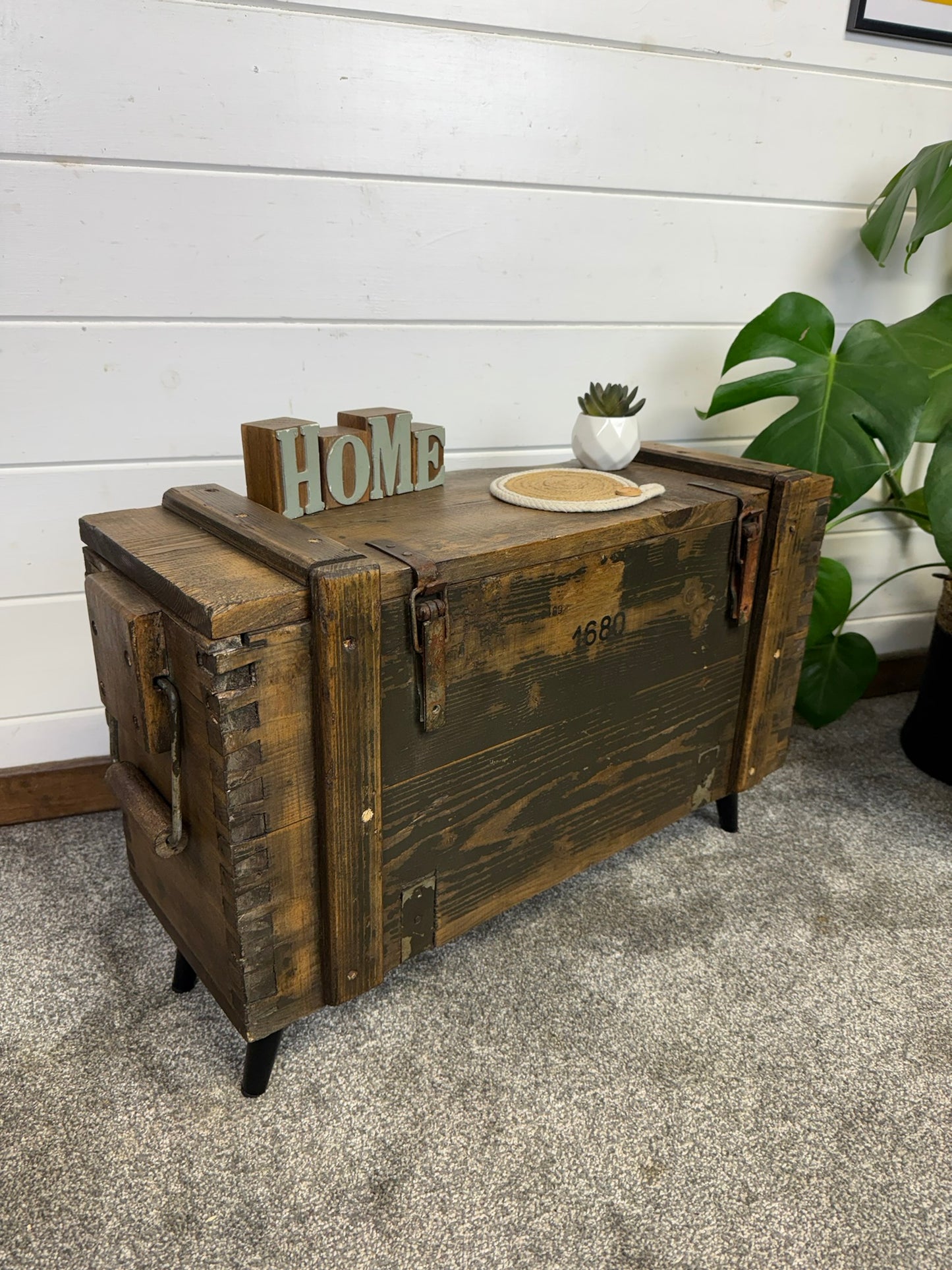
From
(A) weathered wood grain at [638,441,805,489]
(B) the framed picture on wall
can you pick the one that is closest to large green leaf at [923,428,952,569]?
(A) weathered wood grain at [638,441,805,489]

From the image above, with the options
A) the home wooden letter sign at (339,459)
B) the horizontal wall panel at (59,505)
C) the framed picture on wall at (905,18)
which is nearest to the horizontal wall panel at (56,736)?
the horizontal wall panel at (59,505)

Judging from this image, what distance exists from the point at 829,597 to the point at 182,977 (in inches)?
49.3

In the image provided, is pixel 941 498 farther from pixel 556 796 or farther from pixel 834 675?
pixel 556 796

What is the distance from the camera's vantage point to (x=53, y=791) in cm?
149

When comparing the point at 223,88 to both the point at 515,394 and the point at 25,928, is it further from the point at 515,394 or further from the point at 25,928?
the point at 25,928

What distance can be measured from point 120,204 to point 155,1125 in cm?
119

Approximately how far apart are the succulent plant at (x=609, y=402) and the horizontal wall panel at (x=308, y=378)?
0.74ft

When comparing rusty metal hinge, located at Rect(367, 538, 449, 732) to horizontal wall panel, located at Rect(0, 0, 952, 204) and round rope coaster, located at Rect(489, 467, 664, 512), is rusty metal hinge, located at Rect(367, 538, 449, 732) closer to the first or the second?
round rope coaster, located at Rect(489, 467, 664, 512)

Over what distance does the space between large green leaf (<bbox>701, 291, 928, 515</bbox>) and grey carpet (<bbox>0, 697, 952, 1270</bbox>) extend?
0.68 meters

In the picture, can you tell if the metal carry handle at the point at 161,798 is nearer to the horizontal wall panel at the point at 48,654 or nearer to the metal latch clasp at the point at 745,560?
the horizontal wall panel at the point at 48,654

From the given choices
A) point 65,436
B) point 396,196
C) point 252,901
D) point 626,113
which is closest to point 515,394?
point 396,196

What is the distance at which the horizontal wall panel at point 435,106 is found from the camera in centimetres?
116

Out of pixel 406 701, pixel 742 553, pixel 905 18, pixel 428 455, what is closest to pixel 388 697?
pixel 406 701

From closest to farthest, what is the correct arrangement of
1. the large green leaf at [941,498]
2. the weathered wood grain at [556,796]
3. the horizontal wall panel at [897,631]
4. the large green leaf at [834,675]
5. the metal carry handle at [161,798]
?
the metal carry handle at [161,798]
the weathered wood grain at [556,796]
the large green leaf at [941,498]
the large green leaf at [834,675]
the horizontal wall panel at [897,631]
